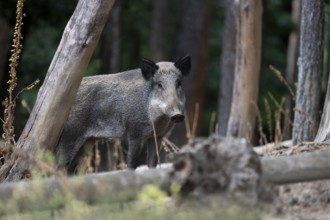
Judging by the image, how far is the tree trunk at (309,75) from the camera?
12.2 m

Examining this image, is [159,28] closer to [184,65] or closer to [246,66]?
[246,66]

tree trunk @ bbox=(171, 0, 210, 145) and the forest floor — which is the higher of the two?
tree trunk @ bbox=(171, 0, 210, 145)

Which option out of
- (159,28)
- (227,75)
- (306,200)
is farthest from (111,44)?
(306,200)

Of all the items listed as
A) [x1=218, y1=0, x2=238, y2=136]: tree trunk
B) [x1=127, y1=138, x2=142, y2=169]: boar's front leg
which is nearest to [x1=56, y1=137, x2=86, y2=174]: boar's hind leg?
[x1=127, y1=138, x2=142, y2=169]: boar's front leg

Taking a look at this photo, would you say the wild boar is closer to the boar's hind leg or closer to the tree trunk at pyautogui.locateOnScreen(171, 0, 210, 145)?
the boar's hind leg

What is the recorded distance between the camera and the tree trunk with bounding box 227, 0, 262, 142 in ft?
45.0

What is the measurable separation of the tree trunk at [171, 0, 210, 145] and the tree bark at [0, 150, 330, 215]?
15594mm

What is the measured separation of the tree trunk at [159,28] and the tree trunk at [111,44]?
214 cm

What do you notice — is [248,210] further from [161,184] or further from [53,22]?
[53,22]

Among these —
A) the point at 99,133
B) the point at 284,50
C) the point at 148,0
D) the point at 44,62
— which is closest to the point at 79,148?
the point at 99,133

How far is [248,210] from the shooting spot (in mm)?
6605

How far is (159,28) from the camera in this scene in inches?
985

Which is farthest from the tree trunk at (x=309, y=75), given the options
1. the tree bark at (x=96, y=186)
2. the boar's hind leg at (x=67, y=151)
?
the tree bark at (x=96, y=186)

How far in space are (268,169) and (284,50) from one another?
23580 mm
